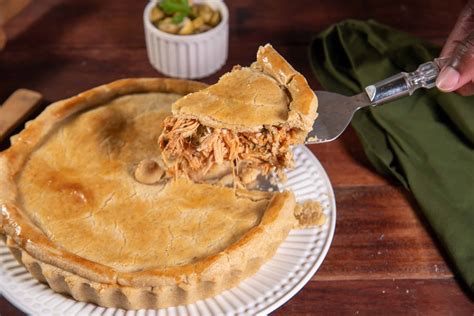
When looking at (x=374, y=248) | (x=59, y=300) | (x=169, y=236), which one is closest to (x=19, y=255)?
(x=59, y=300)

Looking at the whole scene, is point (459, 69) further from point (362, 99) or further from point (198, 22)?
point (198, 22)

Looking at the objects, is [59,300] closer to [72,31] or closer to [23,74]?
[23,74]

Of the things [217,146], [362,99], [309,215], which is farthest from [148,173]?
[362,99]

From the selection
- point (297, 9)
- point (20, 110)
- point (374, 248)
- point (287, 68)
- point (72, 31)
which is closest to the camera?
point (287, 68)

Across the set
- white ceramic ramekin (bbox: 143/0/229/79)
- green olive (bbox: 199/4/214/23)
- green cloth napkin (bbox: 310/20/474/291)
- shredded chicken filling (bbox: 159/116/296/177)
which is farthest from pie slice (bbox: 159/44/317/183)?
green olive (bbox: 199/4/214/23)

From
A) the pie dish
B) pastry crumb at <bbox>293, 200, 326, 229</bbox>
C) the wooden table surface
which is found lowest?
the wooden table surface

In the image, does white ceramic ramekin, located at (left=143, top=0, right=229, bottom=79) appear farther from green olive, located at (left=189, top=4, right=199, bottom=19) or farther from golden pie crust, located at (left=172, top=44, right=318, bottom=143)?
golden pie crust, located at (left=172, top=44, right=318, bottom=143)
